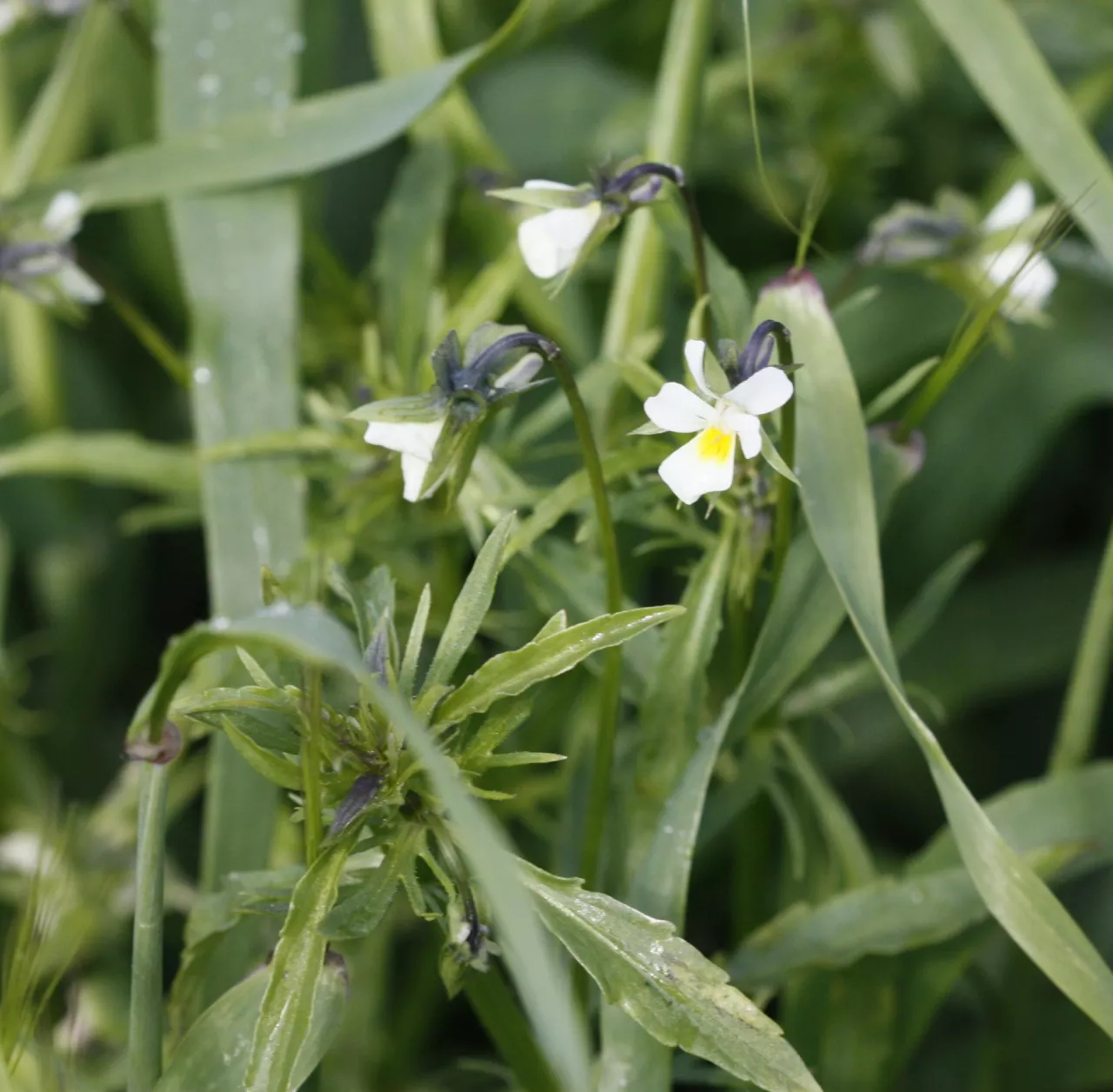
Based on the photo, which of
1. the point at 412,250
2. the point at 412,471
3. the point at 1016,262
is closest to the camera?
the point at 412,471

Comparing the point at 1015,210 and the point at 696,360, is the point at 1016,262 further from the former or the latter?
the point at 696,360

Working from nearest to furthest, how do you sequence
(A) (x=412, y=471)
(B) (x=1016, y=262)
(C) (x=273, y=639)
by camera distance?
(C) (x=273, y=639)
(A) (x=412, y=471)
(B) (x=1016, y=262)

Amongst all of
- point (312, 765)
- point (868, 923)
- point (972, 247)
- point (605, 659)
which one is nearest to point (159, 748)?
point (312, 765)

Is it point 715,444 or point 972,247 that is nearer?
point 715,444

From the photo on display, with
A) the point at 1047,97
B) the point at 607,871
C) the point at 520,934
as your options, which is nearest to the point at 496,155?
the point at 1047,97

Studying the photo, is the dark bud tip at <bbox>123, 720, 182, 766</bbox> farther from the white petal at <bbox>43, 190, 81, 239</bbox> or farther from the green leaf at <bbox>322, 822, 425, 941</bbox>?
the white petal at <bbox>43, 190, 81, 239</bbox>

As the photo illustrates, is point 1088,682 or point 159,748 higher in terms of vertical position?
point 159,748

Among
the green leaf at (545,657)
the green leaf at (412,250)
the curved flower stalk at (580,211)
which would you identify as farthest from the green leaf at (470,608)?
the green leaf at (412,250)

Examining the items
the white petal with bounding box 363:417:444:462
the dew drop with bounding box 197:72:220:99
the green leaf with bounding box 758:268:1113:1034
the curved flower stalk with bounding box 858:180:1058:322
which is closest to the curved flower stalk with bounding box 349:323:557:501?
the white petal with bounding box 363:417:444:462
